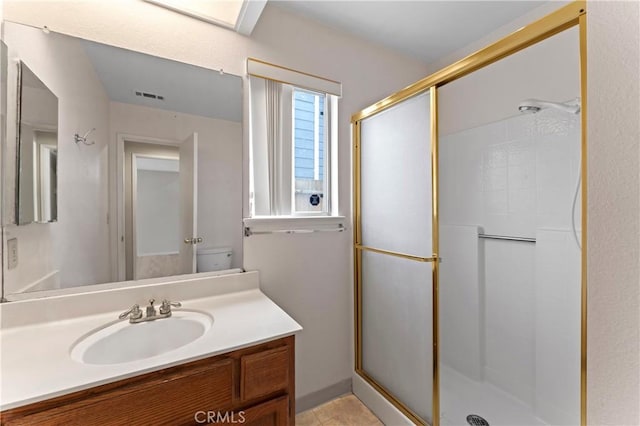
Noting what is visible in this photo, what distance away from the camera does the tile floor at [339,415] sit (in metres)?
1.62

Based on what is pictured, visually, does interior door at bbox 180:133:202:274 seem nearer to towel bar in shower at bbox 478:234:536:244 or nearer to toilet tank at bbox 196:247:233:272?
toilet tank at bbox 196:247:233:272

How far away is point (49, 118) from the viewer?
114 cm

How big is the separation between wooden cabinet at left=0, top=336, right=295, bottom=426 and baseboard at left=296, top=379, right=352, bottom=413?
30.0 inches

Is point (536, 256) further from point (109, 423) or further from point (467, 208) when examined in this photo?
point (109, 423)

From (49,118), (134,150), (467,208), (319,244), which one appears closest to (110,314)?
(134,150)

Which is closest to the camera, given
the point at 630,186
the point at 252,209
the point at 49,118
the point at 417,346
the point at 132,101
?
the point at 630,186

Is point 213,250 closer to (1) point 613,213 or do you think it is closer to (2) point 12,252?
(2) point 12,252

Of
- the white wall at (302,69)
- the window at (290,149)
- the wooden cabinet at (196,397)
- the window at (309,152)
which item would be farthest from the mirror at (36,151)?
the window at (309,152)

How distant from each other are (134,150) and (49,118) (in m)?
0.31

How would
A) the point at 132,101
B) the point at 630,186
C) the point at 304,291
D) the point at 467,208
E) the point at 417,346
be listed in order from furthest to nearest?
the point at 467,208 → the point at 304,291 → the point at 417,346 → the point at 132,101 → the point at 630,186

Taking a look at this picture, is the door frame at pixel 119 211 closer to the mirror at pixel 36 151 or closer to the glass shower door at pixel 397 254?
the mirror at pixel 36 151

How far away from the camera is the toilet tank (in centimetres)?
145

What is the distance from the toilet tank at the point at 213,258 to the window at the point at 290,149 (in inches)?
10.8

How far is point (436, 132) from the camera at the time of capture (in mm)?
1353
